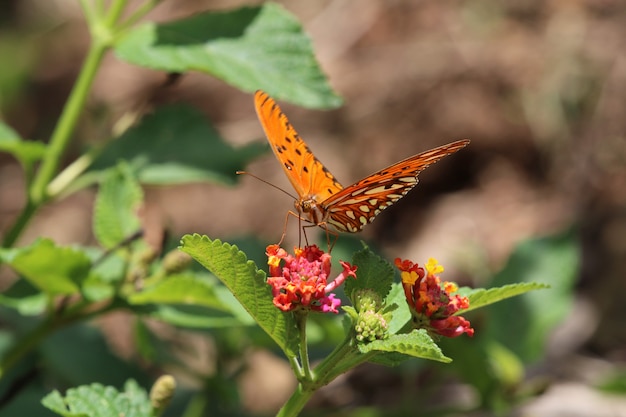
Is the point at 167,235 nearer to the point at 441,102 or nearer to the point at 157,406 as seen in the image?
the point at 157,406

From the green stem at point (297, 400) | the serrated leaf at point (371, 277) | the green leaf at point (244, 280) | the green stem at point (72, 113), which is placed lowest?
the green stem at point (297, 400)

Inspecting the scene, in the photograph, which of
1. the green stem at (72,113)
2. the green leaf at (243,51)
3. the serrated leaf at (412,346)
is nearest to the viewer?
the serrated leaf at (412,346)

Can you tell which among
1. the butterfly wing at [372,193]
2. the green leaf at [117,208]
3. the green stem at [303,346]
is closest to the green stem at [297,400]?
the green stem at [303,346]

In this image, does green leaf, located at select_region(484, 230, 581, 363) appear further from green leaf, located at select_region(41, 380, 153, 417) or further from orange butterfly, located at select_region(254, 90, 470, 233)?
green leaf, located at select_region(41, 380, 153, 417)

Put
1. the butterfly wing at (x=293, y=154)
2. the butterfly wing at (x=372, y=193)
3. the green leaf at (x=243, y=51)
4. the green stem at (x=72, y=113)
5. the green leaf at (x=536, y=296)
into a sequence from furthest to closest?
the green leaf at (x=536, y=296)
the green stem at (x=72, y=113)
the green leaf at (x=243, y=51)
the butterfly wing at (x=293, y=154)
the butterfly wing at (x=372, y=193)

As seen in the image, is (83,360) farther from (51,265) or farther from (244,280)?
(244,280)

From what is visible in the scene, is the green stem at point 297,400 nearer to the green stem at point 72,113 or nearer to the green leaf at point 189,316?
the green leaf at point 189,316

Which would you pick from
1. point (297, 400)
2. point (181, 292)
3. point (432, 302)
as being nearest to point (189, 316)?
point (181, 292)

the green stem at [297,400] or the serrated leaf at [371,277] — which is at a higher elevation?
the serrated leaf at [371,277]
